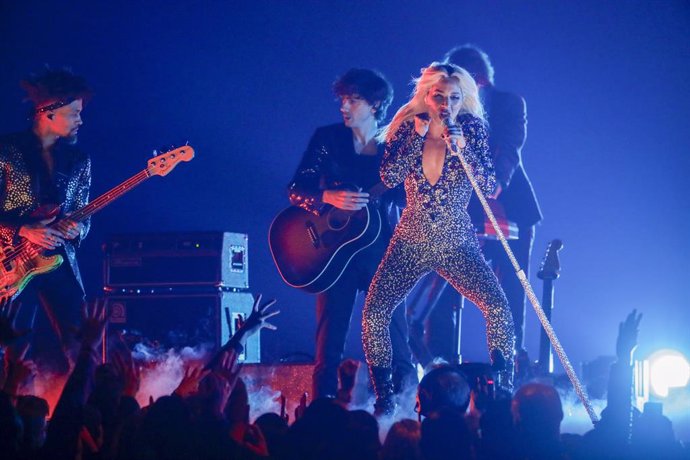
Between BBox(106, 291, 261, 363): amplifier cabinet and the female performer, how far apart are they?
89.9 inches

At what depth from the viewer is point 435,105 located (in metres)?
5.46

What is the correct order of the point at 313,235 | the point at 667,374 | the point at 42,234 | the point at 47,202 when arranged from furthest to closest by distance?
1. the point at 667,374
2. the point at 47,202
3. the point at 42,234
4. the point at 313,235

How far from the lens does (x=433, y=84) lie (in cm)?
546

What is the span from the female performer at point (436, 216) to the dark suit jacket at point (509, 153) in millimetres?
1399

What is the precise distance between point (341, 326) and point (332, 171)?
0.96 meters

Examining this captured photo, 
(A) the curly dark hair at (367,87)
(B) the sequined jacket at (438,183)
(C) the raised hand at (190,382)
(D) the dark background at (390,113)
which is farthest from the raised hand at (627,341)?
(D) the dark background at (390,113)

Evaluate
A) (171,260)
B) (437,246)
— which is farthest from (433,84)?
(171,260)

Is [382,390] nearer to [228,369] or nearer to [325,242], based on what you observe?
[325,242]

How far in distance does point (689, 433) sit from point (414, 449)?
375 centimetres

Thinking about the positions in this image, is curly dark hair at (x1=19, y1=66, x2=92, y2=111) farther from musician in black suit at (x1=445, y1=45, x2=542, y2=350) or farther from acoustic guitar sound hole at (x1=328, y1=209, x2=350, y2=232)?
musician in black suit at (x1=445, y1=45, x2=542, y2=350)

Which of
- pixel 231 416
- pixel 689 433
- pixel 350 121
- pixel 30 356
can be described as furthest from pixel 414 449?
pixel 30 356

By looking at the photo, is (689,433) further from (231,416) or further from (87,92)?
(87,92)

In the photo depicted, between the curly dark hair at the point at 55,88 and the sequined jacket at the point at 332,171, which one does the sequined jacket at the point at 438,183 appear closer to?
the sequined jacket at the point at 332,171

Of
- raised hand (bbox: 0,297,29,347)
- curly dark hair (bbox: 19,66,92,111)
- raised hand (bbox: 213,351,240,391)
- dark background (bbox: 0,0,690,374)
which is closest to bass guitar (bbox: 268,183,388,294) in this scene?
curly dark hair (bbox: 19,66,92,111)
